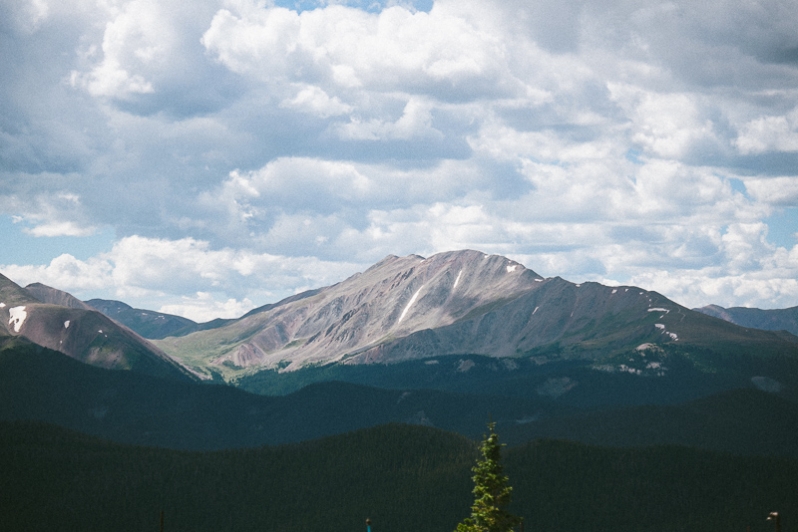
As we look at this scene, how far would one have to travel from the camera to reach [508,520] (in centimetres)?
9212

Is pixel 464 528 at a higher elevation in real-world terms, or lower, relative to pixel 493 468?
lower

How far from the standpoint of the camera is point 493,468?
9069 cm

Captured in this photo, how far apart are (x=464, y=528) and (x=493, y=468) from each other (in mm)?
7082

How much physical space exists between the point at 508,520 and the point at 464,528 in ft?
14.0

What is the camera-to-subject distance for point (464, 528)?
9344 centimetres

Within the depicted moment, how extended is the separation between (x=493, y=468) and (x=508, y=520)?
213 inches
